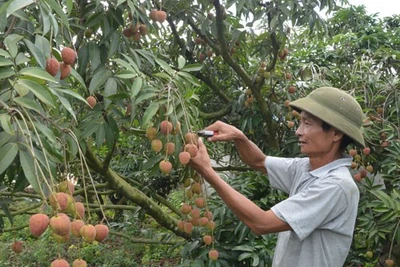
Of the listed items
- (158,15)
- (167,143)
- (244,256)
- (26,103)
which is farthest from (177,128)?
Result: (244,256)

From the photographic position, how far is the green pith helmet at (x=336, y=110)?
1.39 m

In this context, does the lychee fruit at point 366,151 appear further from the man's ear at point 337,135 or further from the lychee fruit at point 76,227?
the lychee fruit at point 76,227

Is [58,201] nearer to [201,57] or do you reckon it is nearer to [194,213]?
[194,213]

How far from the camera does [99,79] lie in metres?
1.41

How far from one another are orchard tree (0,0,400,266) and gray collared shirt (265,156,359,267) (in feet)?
0.89

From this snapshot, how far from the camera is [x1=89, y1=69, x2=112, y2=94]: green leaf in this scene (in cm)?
140

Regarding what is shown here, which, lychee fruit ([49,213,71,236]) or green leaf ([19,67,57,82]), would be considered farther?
green leaf ([19,67,57,82])

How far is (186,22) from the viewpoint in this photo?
2.28 m

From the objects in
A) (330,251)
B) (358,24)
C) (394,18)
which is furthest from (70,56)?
(394,18)

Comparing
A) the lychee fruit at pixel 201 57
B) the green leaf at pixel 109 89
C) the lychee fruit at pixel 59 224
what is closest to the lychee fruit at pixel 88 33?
the green leaf at pixel 109 89

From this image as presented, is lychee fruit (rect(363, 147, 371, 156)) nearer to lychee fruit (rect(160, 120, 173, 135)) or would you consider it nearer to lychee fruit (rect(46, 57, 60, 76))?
lychee fruit (rect(160, 120, 173, 135))

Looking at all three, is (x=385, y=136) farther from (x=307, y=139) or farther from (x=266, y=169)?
(x=307, y=139)

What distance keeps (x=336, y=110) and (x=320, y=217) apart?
304mm

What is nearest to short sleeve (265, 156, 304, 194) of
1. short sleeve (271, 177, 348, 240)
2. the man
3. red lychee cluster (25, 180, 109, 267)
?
the man
